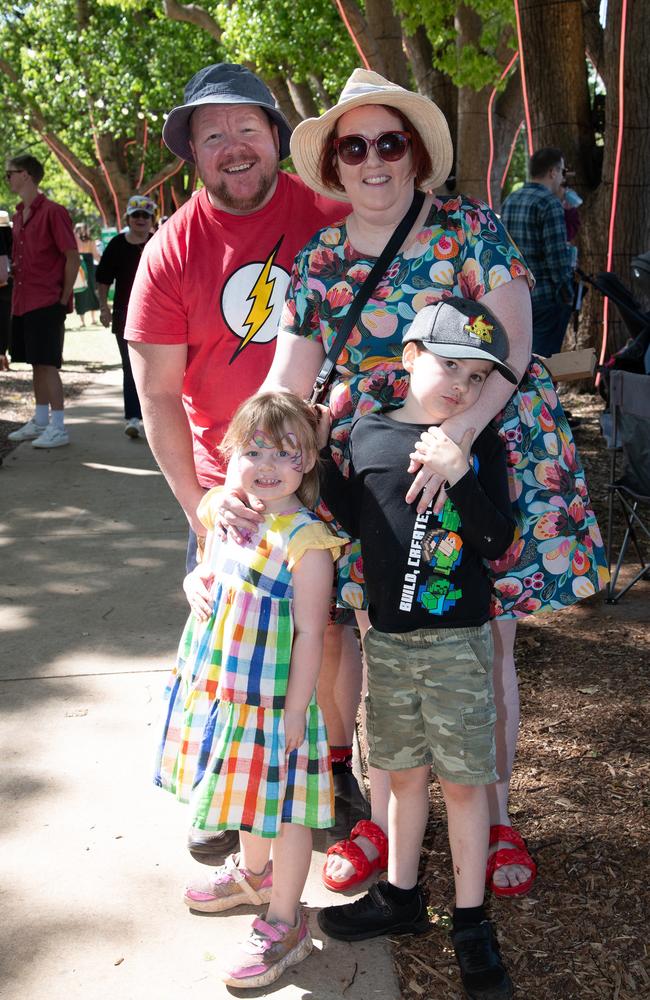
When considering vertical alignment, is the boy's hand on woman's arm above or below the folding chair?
above

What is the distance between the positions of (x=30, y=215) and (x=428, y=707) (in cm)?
707

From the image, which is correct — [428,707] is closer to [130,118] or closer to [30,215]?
[30,215]

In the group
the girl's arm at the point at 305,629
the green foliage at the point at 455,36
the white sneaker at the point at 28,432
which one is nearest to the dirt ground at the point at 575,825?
the girl's arm at the point at 305,629

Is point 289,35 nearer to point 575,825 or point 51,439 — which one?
point 51,439

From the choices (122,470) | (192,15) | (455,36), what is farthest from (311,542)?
(192,15)

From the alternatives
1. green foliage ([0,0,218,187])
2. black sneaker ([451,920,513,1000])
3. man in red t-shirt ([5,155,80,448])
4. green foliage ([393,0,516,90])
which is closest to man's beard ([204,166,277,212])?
black sneaker ([451,920,513,1000])

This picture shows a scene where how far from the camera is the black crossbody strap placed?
2656mm

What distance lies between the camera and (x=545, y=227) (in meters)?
7.87

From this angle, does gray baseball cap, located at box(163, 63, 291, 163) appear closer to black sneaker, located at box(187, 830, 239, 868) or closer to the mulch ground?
black sneaker, located at box(187, 830, 239, 868)

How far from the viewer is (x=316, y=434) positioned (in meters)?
2.66

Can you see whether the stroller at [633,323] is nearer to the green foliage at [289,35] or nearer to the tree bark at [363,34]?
the tree bark at [363,34]

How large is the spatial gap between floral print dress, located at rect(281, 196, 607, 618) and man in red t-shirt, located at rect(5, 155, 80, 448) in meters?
6.01

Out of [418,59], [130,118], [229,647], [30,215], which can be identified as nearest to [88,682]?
[229,647]

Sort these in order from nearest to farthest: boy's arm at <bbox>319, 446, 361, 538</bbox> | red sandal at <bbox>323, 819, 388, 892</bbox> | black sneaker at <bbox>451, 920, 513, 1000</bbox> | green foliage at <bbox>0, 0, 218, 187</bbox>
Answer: black sneaker at <bbox>451, 920, 513, 1000</bbox>
boy's arm at <bbox>319, 446, 361, 538</bbox>
red sandal at <bbox>323, 819, 388, 892</bbox>
green foliage at <bbox>0, 0, 218, 187</bbox>
